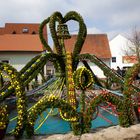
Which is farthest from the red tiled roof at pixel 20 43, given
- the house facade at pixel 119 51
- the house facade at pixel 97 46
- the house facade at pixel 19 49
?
the house facade at pixel 119 51

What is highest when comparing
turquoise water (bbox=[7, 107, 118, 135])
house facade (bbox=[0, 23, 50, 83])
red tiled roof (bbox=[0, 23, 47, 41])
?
red tiled roof (bbox=[0, 23, 47, 41])

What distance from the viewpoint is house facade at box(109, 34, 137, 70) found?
54031 millimetres

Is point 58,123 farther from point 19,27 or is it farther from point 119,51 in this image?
point 19,27

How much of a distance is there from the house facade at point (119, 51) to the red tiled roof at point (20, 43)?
55.5 feet

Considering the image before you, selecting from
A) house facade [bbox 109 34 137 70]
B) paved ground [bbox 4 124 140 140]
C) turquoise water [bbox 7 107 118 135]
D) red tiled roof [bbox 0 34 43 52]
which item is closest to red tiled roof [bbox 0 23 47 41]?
house facade [bbox 109 34 137 70]

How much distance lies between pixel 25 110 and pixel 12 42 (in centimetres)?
3361

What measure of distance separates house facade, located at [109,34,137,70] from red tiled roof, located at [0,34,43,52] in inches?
666

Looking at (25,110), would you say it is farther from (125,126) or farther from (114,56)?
(114,56)

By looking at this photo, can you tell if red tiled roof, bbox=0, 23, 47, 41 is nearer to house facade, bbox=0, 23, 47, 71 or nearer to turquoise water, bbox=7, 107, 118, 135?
house facade, bbox=0, 23, 47, 71

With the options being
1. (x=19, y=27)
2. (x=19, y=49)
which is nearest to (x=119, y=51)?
(x=19, y=27)

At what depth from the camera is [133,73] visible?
761 centimetres

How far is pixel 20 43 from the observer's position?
39.4m

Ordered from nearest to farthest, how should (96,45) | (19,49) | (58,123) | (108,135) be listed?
(108,135)
(58,123)
(19,49)
(96,45)

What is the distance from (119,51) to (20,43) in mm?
20241
